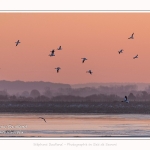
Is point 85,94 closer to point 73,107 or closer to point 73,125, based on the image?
point 73,107

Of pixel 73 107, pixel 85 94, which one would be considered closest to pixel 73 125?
pixel 73 107

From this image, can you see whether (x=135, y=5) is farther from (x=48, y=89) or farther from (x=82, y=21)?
(x=48, y=89)

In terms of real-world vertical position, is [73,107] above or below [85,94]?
below

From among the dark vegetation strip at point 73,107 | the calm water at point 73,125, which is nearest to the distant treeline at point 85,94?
the dark vegetation strip at point 73,107

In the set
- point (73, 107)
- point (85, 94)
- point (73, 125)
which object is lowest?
point (73, 125)

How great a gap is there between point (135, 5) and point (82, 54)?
1.05m

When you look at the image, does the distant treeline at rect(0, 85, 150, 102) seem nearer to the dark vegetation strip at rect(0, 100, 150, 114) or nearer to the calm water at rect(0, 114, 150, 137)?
the dark vegetation strip at rect(0, 100, 150, 114)

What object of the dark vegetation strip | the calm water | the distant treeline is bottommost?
the calm water

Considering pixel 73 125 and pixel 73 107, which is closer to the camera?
pixel 73 125

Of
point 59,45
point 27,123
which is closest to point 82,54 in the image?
point 59,45

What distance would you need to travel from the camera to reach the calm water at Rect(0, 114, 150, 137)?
14.7 m

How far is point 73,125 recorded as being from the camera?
14.7 m

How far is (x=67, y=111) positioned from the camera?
14.9 meters

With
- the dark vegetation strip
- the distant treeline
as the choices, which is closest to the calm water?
the dark vegetation strip
